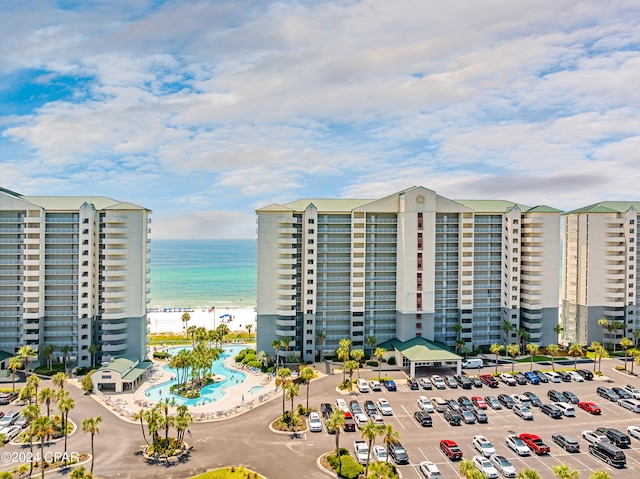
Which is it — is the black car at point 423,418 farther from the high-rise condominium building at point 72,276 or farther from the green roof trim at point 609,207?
the green roof trim at point 609,207

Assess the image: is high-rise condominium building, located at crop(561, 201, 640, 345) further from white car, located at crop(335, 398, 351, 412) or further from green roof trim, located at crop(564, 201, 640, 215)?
white car, located at crop(335, 398, 351, 412)

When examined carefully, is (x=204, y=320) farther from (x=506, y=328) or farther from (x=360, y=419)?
(x=360, y=419)

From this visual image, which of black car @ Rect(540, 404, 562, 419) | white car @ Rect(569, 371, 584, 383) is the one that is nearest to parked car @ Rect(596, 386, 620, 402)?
white car @ Rect(569, 371, 584, 383)

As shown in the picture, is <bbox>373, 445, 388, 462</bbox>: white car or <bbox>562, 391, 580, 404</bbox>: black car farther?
<bbox>562, 391, 580, 404</bbox>: black car

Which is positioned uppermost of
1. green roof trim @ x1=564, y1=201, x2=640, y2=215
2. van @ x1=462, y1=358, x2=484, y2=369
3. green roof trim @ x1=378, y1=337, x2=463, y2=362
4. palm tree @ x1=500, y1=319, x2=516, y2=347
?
green roof trim @ x1=564, y1=201, x2=640, y2=215

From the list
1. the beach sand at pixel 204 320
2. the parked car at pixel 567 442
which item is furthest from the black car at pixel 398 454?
the beach sand at pixel 204 320

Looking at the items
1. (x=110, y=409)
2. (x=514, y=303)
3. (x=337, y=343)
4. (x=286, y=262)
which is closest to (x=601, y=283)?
(x=514, y=303)
